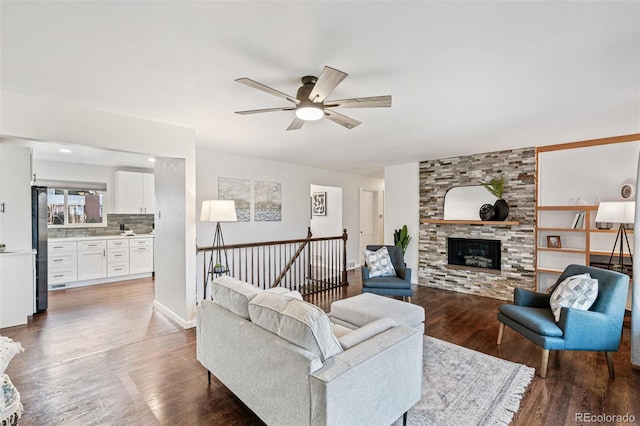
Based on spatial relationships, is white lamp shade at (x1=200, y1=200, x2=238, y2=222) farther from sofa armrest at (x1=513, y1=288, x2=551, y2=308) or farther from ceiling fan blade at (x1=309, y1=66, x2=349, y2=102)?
sofa armrest at (x1=513, y1=288, x2=551, y2=308)

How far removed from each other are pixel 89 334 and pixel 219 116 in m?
2.89

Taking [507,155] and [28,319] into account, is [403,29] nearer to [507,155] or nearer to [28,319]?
[507,155]

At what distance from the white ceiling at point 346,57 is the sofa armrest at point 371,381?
1.80 metres

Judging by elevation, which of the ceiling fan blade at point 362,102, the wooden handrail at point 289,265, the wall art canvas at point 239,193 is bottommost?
the wooden handrail at point 289,265

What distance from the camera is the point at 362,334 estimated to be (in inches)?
72.2

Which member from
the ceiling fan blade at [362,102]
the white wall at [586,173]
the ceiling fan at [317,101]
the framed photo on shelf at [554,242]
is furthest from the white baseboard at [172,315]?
the white wall at [586,173]

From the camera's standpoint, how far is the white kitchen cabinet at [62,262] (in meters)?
5.21

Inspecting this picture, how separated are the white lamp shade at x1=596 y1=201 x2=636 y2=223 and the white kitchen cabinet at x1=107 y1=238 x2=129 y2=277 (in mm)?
7752

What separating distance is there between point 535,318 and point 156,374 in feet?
11.1

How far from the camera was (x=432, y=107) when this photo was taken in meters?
2.87

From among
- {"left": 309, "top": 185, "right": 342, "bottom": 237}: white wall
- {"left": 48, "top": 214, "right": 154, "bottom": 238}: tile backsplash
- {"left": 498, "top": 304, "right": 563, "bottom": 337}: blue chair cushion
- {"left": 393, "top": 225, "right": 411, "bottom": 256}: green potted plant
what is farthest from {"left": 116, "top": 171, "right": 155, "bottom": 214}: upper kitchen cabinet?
{"left": 498, "top": 304, "right": 563, "bottom": 337}: blue chair cushion

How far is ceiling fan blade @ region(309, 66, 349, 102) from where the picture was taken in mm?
1713

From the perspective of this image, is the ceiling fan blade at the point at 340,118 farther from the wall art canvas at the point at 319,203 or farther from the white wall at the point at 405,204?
the wall art canvas at the point at 319,203

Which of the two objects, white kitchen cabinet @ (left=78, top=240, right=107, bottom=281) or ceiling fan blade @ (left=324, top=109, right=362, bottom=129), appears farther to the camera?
white kitchen cabinet @ (left=78, top=240, right=107, bottom=281)
